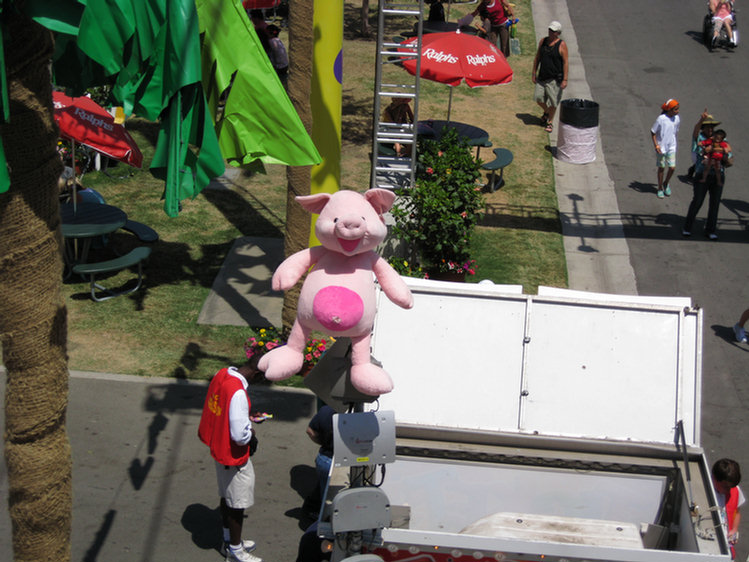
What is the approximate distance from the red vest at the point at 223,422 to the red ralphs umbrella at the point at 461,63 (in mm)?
8278

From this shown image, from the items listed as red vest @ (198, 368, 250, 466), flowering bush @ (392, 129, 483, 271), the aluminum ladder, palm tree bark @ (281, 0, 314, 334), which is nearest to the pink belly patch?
red vest @ (198, 368, 250, 466)

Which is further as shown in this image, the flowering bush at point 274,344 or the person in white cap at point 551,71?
the person in white cap at point 551,71

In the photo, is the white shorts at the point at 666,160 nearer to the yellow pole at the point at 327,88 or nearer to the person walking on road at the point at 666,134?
the person walking on road at the point at 666,134

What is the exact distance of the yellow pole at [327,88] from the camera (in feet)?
32.6

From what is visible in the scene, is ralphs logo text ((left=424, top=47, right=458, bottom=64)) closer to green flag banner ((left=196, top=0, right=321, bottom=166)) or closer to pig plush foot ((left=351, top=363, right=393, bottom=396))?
green flag banner ((left=196, top=0, right=321, bottom=166))

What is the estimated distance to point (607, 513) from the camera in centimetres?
700

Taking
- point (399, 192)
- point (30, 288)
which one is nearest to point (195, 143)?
point (30, 288)

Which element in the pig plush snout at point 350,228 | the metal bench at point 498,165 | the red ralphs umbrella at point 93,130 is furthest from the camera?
the metal bench at point 498,165

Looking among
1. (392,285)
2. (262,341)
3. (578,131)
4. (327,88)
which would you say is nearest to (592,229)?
(578,131)

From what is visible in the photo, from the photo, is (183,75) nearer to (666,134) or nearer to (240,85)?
(240,85)

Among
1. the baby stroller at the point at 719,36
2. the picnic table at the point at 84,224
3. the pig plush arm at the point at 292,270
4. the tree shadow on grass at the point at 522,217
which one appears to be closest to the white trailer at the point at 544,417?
the pig plush arm at the point at 292,270

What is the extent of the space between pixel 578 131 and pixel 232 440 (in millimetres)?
11508

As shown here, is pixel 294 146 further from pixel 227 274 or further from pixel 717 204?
pixel 717 204

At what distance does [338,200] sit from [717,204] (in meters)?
10.0
